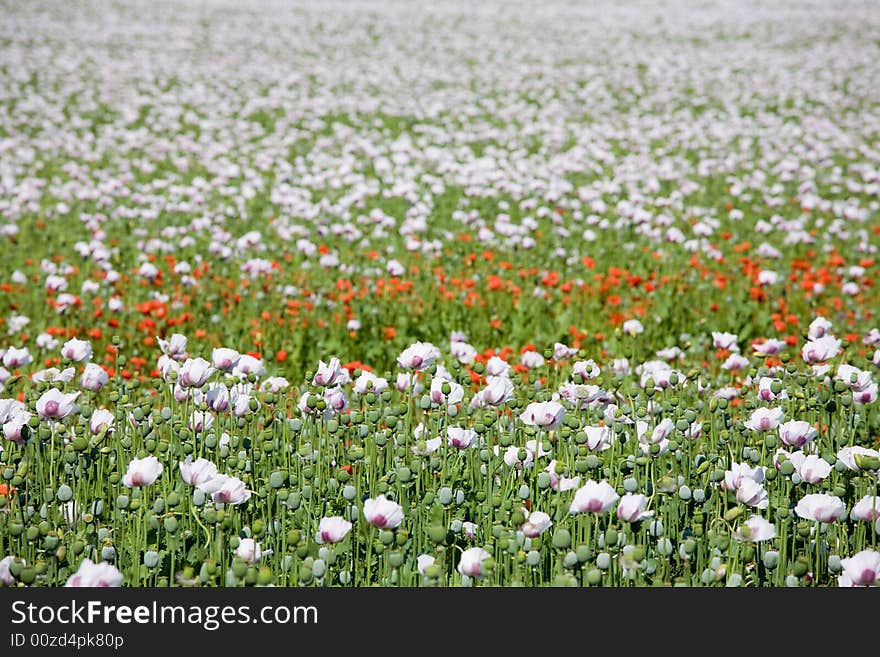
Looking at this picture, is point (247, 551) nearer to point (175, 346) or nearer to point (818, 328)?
point (175, 346)

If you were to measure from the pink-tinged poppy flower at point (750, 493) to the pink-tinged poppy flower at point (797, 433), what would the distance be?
0.38 m

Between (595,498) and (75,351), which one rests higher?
(75,351)

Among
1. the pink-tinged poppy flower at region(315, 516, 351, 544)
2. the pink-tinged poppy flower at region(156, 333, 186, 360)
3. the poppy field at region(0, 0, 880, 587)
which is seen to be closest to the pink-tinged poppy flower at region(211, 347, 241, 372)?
the poppy field at region(0, 0, 880, 587)

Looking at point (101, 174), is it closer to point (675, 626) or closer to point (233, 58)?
point (675, 626)

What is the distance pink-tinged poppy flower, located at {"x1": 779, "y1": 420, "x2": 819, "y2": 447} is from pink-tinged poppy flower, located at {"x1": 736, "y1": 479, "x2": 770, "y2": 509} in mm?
383

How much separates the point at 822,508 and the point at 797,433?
52 centimetres

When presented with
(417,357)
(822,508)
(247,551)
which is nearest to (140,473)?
(247,551)

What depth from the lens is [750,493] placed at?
291 centimetres

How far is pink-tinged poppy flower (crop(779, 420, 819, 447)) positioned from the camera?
322 cm

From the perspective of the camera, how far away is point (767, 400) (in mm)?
3807

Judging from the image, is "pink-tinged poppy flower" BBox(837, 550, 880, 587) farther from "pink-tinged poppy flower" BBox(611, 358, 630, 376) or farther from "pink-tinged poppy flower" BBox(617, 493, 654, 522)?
"pink-tinged poppy flower" BBox(611, 358, 630, 376)

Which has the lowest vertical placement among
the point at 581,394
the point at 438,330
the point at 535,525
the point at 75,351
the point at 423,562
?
the point at 423,562

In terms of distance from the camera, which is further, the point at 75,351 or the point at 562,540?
the point at 75,351

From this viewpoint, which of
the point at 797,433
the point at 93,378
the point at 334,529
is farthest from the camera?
the point at 93,378
